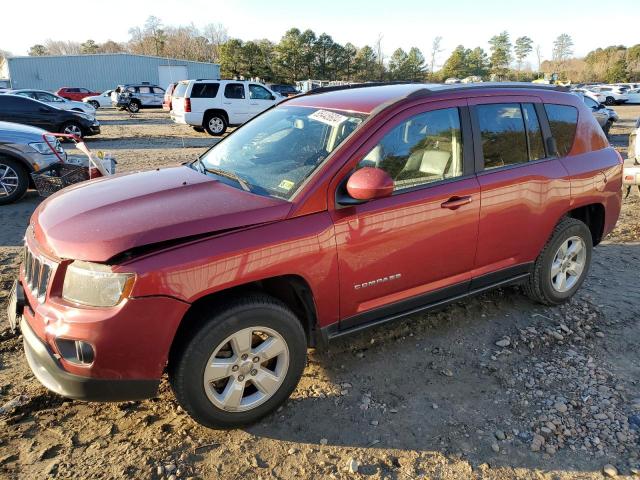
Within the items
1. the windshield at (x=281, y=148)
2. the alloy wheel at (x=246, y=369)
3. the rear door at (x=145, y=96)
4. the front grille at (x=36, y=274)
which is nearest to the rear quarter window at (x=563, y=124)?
the windshield at (x=281, y=148)

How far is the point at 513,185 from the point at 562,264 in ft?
3.64

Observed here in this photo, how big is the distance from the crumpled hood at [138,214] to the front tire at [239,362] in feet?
1.54

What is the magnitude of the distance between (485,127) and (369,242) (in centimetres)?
138

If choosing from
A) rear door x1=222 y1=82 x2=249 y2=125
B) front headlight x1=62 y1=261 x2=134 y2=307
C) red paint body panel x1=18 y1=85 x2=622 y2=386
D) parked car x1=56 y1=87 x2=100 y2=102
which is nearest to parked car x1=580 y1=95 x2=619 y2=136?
rear door x1=222 y1=82 x2=249 y2=125

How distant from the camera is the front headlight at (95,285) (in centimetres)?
229

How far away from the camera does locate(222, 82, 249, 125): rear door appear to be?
17250 mm

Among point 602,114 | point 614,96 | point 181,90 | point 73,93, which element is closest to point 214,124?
point 181,90

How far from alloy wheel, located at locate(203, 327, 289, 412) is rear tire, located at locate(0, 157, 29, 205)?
6366 millimetres

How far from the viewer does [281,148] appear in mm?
3346

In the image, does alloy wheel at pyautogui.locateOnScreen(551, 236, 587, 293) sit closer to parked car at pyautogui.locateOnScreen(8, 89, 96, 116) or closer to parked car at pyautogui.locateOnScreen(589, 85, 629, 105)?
parked car at pyautogui.locateOnScreen(8, 89, 96, 116)

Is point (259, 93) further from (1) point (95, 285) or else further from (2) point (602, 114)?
(1) point (95, 285)

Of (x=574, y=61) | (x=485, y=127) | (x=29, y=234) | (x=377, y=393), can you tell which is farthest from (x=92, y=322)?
(x=574, y=61)

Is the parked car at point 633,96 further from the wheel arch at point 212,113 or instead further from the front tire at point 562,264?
the front tire at point 562,264

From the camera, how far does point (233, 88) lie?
17375 mm
